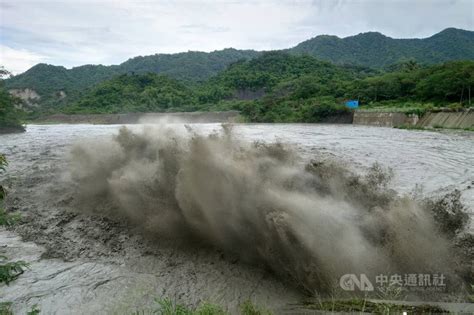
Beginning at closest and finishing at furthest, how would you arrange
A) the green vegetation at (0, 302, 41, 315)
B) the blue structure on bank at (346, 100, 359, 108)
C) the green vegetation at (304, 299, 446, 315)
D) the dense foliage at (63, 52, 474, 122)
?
the green vegetation at (304, 299, 446, 315) → the green vegetation at (0, 302, 41, 315) → the dense foliage at (63, 52, 474, 122) → the blue structure on bank at (346, 100, 359, 108)

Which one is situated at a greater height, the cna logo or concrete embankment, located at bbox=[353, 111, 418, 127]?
the cna logo

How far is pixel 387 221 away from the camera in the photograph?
664cm

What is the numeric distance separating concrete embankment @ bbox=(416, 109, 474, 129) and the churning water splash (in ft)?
123

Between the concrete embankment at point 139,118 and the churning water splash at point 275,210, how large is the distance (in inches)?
3202

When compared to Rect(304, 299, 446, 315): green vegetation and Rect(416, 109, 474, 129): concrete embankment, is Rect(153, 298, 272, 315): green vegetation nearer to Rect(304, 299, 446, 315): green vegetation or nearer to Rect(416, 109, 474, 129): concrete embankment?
Rect(304, 299, 446, 315): green vegetation

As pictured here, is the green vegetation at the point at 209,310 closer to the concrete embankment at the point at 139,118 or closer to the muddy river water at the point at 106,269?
the muddy river water at the point at 106,269

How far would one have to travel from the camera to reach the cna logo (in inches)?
221

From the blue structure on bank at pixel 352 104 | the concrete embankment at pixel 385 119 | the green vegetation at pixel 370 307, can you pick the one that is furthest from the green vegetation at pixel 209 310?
the blue structure on bank at pixel 352 104

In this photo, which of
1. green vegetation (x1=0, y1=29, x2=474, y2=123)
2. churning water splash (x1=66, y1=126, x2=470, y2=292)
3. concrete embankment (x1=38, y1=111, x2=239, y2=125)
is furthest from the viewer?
concrete embankment (x1=38, y1=111, x2=239, y2=125)

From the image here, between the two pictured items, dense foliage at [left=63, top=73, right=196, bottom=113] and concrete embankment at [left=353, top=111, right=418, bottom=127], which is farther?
dense foliage at [left=63, top=73, right=196, bottom=113]

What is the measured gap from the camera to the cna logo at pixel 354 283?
18.4 feet

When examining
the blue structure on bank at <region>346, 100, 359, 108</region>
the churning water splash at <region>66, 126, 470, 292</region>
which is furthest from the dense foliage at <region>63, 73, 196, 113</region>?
the churning water splash at <region>66, 126, 470, 292</region>

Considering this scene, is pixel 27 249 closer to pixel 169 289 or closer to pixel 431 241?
pixel 169 289

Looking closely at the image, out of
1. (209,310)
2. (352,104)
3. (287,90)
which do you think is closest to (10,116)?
(209,310)
